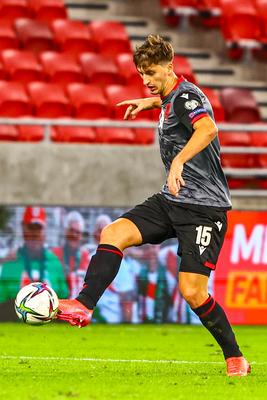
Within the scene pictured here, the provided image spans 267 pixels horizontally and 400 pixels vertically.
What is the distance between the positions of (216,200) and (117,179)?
22.3 feet

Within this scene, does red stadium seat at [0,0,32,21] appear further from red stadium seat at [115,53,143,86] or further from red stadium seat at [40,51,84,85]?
red stadium seat at [115,53,143,86]

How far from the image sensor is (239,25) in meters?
19.1

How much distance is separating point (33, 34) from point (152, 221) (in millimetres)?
10356

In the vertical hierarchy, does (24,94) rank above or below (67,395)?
above

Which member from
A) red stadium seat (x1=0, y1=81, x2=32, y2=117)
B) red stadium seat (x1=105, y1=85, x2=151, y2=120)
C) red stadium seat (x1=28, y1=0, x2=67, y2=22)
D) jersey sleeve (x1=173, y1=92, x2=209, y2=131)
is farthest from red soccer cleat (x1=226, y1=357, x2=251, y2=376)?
red stadium seat (x1=28, y1=0, x2=67, y2=22)

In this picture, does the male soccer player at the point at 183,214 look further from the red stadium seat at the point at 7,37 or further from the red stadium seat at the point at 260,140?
the red stadium seat at the point at 7,37

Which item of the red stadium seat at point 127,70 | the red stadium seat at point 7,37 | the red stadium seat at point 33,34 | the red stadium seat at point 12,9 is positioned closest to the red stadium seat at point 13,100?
the red stadium seat at point 7,37

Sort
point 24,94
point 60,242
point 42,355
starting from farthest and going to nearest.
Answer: point 24,94 → point 60,242 → point 42,355

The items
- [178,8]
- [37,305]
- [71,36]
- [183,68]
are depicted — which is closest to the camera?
[37,305]

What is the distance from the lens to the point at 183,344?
36.0 ft

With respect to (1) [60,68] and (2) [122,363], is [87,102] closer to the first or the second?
(1) [60,68]

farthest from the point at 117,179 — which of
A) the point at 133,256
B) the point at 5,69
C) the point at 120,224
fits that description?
the point at 120,224

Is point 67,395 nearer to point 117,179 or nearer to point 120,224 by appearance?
point 120,224

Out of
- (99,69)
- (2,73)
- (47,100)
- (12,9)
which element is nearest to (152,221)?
(47,100)
